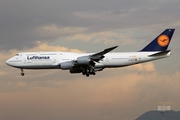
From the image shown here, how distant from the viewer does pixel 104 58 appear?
93.2m

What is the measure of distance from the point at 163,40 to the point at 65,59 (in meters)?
22.5

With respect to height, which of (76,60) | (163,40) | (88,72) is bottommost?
(88,72)

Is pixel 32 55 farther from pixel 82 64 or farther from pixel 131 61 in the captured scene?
pixel 131 61

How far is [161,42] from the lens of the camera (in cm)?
10075

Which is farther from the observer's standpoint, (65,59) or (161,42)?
(161,42)

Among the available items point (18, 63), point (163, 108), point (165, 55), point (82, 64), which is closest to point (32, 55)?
point (18, 63)

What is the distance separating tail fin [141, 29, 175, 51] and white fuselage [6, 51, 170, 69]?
15.1ft

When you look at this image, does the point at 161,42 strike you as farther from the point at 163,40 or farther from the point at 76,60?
the point at 76,60

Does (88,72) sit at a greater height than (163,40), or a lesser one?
lesser

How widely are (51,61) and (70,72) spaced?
4659 millimetres

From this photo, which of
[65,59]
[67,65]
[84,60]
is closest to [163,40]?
[84,60]

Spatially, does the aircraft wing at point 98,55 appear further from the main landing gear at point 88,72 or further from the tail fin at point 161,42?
the tail fin at point 161,42

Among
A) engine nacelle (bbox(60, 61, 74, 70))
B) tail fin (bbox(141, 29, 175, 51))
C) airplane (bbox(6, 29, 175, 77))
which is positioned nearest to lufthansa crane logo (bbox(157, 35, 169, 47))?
tail fin (bbox(141, 29, 175, 51))

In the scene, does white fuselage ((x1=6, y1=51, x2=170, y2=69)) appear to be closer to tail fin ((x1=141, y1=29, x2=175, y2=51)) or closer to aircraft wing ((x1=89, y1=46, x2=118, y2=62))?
aircraft wing ((x1=89, y1=46, x2=118, y2=62))
